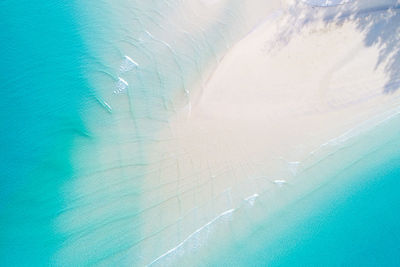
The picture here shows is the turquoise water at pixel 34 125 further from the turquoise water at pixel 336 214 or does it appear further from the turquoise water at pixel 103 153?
the turquoise water at pixel 336 214

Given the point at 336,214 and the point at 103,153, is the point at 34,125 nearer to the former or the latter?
the point at 103,153

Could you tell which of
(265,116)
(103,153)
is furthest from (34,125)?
(265,116)

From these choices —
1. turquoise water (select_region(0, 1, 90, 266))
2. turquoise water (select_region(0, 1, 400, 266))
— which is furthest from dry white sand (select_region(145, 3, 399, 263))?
turquoise water (select_region(0, 1, 90, 266))

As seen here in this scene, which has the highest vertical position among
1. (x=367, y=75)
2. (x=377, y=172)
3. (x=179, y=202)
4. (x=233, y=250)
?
(x=367, y=75)

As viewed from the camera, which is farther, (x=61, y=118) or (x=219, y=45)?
(x=219, y=45)

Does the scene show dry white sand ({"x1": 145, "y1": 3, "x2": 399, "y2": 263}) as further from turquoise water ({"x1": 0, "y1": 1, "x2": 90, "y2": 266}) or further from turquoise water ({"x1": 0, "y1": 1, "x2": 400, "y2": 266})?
turquoise water ({"x1": 0, "y1": 1, "x2": 90, "y2": 266})

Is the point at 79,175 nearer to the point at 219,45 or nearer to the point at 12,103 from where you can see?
the point at 12,103

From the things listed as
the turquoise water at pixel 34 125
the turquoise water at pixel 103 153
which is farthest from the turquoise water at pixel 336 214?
the turquoise water at pixel 34 125

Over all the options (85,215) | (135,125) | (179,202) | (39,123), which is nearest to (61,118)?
(39,123)
